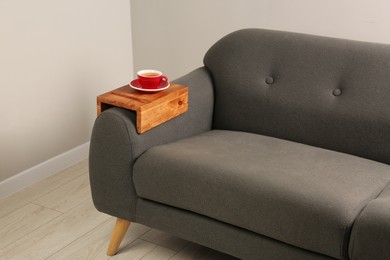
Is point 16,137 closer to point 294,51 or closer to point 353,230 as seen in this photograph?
point 294,51

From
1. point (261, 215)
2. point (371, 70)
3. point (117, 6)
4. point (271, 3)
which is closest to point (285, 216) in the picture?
point (261, 215)

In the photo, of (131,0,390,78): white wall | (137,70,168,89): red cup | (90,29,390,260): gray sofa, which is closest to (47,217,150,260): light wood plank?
(90,29,390,260): gray sofa

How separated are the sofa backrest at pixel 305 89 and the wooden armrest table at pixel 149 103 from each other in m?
0.30

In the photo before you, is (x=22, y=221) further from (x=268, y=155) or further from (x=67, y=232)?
(x=268, y=155)

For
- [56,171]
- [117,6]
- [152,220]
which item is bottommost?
[56,171]

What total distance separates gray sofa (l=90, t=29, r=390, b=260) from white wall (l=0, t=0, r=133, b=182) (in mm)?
740

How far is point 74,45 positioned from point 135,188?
1149 mm

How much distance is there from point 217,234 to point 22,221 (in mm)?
1030

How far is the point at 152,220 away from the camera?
265 cm

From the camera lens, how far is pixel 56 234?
115 inches

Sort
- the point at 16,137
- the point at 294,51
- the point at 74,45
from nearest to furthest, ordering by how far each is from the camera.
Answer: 1. the point at 294,51
2. the point at 16,137
3. the point at 74,45

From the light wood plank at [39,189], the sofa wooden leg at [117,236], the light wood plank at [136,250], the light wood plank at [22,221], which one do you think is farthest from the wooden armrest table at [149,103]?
the light wood plank at [39,189]

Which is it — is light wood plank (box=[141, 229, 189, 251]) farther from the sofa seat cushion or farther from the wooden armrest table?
the wooden armrest table

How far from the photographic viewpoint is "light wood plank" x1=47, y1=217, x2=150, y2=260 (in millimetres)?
2758
